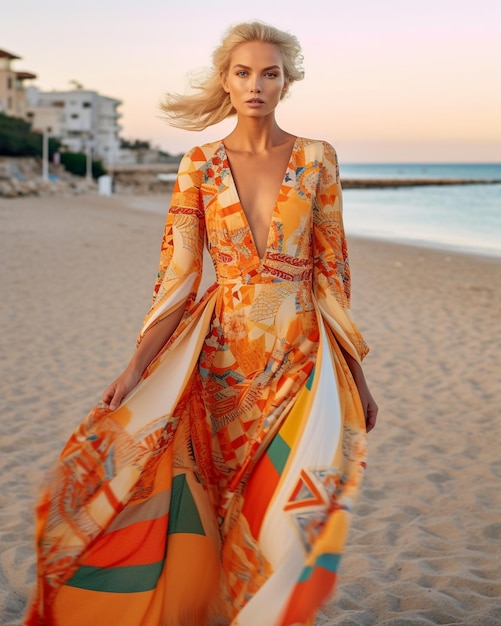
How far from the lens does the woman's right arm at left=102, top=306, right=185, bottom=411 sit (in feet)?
8.07

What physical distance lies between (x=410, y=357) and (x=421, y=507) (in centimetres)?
381

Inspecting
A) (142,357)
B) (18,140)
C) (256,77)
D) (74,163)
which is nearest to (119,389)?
(142,357)

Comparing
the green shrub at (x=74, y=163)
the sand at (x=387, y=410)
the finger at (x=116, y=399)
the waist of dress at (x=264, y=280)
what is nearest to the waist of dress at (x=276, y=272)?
the waist of dress at (x=264, y=280)

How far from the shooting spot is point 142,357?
8.35 ft

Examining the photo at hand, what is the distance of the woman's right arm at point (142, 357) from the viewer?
246cm

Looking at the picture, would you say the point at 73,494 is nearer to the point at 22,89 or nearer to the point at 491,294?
the point at 491,294

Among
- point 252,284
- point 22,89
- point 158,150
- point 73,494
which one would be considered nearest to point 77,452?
point 73,494

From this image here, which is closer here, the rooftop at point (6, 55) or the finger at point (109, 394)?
the finger at point (109, 394)

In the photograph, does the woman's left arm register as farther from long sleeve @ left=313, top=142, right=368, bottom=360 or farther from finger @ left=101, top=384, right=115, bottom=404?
finger @ left=101, top=384, right=115, bottom=404

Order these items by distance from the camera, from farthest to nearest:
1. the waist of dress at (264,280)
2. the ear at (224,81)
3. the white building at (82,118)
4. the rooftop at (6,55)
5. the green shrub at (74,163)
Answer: the white building at (82,118) → the rooftop at (6,55) → the green shrub at (74,163) → the ear at (224,81) → the waist of dress at (264,280)

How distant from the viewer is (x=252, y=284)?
2574 mm

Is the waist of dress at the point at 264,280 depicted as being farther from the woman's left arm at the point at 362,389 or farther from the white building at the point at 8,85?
the white building at the point at 8,85

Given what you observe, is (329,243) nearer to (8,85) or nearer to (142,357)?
(142,357)

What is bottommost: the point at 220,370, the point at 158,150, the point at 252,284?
the point at 158,150
